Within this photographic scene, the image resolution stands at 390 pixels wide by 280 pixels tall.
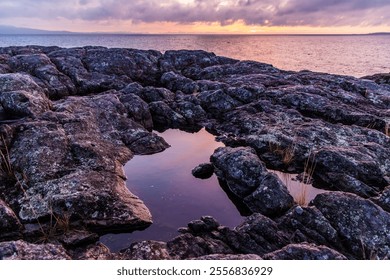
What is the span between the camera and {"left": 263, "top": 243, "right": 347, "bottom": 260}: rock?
22.0 ft

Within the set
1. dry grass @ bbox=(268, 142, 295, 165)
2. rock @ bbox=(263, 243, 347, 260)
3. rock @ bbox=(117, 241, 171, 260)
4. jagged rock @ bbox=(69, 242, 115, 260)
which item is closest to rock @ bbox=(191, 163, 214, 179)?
dry grass @ bbox=(268, 142, 295, 165)

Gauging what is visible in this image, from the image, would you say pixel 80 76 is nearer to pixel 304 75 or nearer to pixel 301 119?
pixel 301 119

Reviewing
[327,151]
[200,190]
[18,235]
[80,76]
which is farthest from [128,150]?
[80,76]

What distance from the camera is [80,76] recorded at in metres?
25.9

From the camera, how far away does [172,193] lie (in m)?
11.5

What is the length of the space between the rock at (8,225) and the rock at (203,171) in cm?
695

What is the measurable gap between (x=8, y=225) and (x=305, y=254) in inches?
318

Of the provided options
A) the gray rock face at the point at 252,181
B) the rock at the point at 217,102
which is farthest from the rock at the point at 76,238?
the rock at the point at 217,102

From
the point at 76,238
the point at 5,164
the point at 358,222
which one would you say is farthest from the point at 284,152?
the point at 5,164

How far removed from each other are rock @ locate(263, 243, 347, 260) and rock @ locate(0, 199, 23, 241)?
6.95m

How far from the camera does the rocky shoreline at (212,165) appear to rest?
322 inches

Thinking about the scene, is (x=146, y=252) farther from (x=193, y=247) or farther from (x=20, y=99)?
(x=20, y=99)

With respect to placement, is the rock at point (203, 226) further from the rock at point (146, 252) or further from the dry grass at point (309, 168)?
the dry grass at point (309, 168)
